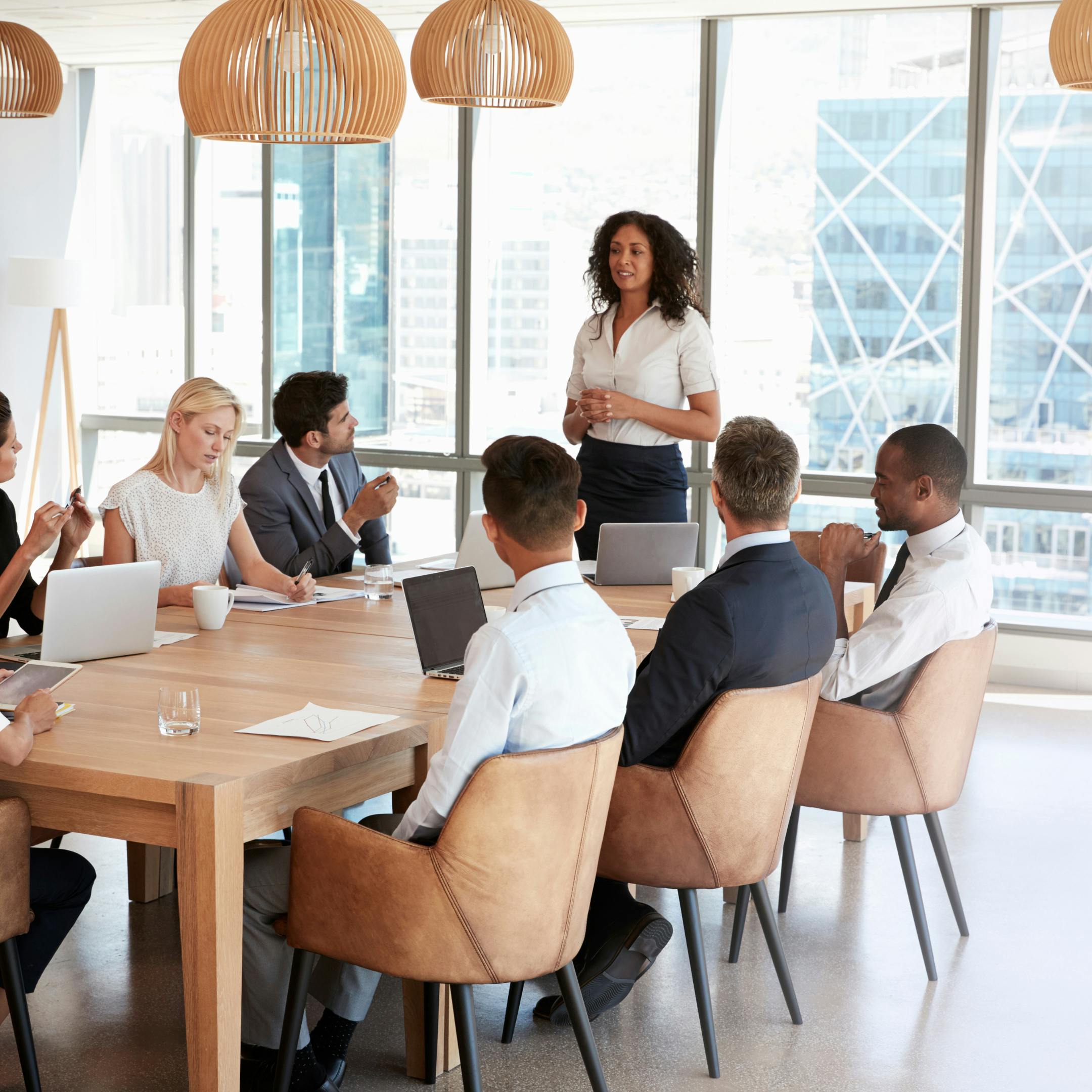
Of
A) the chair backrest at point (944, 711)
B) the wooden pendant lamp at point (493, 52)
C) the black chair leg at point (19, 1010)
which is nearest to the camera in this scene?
the black chair leg at point (19, 1010)

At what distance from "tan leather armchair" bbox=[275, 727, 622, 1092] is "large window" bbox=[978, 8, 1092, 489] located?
190 inches

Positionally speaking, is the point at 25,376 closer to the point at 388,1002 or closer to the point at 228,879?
the point at 388,1002

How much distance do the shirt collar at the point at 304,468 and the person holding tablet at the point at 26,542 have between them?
1006 mm

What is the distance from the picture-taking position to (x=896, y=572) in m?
3.54

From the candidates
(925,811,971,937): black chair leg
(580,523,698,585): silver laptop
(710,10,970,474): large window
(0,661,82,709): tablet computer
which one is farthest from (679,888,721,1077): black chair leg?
(710,10,970,474): large window

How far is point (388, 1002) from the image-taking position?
3.07 meters

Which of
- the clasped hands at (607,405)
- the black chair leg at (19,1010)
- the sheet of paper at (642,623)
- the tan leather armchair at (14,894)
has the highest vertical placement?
the clasped hands at (607,405)

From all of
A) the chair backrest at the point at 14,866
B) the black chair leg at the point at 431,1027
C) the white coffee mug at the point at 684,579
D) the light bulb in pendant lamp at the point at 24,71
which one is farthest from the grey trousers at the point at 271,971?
the light bulb in pendant lamp at the point at 24,71

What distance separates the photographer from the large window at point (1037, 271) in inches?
248

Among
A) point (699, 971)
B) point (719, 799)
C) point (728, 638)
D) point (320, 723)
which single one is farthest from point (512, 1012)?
point (728, 638)

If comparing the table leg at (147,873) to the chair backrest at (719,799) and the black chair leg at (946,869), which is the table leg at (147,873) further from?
the black chair leg at (946,869)

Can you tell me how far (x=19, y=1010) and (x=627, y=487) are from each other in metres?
2.85

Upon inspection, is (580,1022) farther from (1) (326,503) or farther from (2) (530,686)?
(1) (326,503)

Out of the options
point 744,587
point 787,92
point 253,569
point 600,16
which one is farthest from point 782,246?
point 744,587
